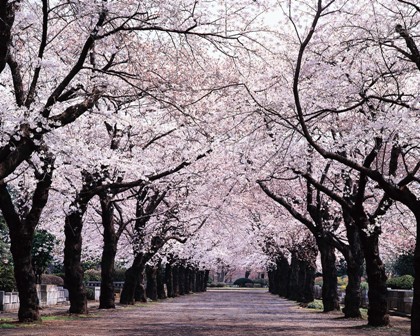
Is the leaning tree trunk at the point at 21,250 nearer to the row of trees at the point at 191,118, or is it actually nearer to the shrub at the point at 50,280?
the row of trees at the point at 191,118

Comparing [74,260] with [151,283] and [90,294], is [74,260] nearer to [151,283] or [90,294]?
[90,294]

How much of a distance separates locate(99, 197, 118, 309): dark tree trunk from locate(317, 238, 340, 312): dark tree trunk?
10.00m

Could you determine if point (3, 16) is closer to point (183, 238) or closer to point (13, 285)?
point (13, 285)

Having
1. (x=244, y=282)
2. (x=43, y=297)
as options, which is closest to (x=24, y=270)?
(x=43, y=297)

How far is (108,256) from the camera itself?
109 ft

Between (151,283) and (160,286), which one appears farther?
(160,286)

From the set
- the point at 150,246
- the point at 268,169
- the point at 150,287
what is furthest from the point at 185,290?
the point at 268,169

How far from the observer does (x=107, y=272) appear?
110 ft

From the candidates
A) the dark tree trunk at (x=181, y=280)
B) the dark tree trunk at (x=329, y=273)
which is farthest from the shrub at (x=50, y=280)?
the dark tree trunk at (x=329, y=273)

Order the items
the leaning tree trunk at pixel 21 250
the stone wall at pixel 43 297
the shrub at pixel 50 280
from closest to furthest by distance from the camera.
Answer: the leaning tree trunk at pixel 21 250
the stone wall at pixel 43 297
the shrub at pixel 50 280

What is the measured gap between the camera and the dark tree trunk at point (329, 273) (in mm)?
34156

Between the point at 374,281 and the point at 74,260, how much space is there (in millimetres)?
11330

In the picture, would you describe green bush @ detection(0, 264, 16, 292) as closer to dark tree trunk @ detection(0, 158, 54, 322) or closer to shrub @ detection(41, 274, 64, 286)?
dark tree trunk @ detection(0, 158, 54, 322)

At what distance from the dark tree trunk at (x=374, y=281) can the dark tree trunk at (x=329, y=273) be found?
9554 millimetres
